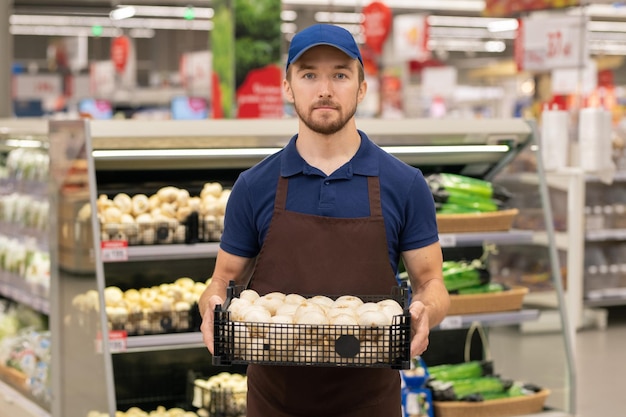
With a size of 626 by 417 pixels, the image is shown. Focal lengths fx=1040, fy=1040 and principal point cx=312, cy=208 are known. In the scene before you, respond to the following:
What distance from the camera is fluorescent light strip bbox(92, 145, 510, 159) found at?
4.41m

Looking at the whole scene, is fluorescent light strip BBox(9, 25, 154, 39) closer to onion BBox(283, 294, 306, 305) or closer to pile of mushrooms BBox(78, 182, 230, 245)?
pile of mushrooms BBox(78, 182, 230, 245)

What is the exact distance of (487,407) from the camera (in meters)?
4.86

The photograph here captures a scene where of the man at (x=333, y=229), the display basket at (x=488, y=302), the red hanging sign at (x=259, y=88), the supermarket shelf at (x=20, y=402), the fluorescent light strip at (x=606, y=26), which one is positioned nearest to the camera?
the man at (x=333, y=229)

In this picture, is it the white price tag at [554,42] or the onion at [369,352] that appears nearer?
the onion at [369,352]

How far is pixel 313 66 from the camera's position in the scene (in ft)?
8.22

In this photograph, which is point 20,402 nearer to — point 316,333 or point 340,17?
point 316,333

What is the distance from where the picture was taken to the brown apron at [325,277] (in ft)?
8.38

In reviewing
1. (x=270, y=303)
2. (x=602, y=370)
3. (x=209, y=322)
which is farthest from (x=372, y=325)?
(x=602, y=370)

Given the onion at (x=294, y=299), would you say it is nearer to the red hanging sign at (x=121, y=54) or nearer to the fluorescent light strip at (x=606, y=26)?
the red hanging sign at (x=121, y=54)

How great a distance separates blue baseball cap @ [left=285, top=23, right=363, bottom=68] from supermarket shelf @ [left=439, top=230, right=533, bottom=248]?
2.42 meters

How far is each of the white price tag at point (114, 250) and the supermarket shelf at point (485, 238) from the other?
1.46 metres

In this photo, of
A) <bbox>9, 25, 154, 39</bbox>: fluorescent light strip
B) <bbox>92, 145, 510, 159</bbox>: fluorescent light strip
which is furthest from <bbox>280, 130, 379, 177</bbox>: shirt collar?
<bbox>9, 25, 154, 39</bbox>: fluorescent light strip

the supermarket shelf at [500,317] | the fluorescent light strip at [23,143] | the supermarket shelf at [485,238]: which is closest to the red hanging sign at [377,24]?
the fluorescent light strip at [23,143]

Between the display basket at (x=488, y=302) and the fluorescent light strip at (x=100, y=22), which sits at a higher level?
the fluorescent light strip at (x=100, y=22)
